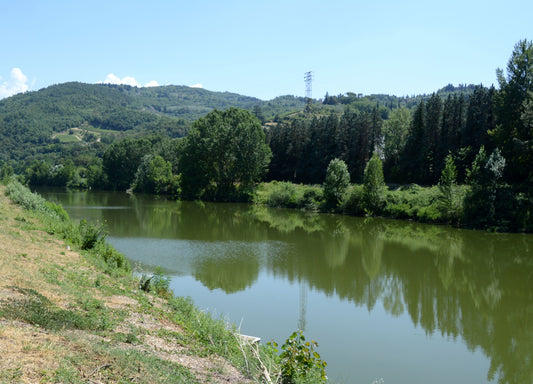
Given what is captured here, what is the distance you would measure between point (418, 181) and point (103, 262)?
4971cm

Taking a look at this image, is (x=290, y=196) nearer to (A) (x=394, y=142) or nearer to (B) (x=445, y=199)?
(A) (x=394, y=142)

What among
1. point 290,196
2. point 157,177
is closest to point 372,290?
point 290,196

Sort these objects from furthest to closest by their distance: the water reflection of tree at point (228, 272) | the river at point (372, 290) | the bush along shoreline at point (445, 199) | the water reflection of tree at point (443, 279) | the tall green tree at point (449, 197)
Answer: the tall green tree at point (449, 197)
the bush along shoreline at point (445, 199)
the water reflection of tree at point (228, 272)
the water reflection of tree at point (443, 279)
the river at point (372, 290)

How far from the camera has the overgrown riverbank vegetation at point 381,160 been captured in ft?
128

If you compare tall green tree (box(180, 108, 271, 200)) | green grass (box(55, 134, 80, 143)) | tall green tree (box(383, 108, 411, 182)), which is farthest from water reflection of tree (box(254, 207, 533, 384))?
green grass (box(55, 134, 80, 143))

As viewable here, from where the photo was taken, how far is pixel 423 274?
72.6 ft

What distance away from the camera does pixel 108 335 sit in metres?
8.48

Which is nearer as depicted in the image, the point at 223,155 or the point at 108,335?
the point at 108,335

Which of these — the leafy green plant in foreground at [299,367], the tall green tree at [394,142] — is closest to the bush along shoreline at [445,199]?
the tall green tree at [394,142]

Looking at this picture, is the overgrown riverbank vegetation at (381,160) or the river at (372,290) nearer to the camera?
the river at (372,290)

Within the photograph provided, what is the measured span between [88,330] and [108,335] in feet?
1.36

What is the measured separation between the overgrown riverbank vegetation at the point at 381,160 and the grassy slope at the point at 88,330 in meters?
34.9

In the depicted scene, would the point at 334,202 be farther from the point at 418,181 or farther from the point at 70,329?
the point at 70,329

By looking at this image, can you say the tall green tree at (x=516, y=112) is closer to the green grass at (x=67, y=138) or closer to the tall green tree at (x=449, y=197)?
the tall green tree at (x=449, y=197)
